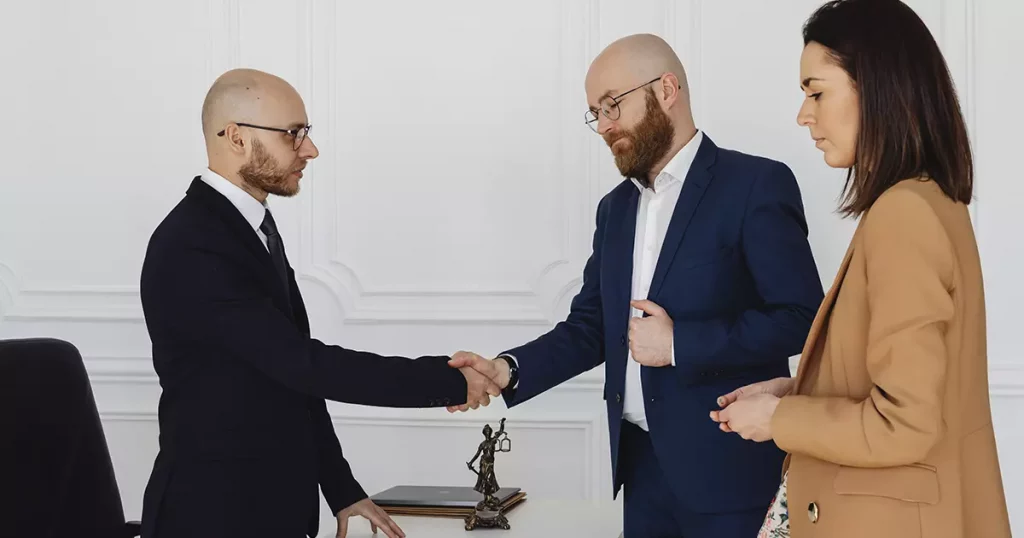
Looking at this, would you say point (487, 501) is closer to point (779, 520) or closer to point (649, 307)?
point (649, 307)

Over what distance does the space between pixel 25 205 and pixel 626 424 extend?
2.90 meters

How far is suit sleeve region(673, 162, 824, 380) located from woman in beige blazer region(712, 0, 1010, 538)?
0.65 m

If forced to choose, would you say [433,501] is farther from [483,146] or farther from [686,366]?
[483,146]

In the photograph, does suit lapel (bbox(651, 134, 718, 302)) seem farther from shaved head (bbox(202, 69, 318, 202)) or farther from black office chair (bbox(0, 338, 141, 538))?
black office chair (bbox(0, 338, 141, 538))

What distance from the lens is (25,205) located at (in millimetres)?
4133

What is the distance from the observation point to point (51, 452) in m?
2.44

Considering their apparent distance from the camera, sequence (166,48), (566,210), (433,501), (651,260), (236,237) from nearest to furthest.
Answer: (236,237)
(651,260)
(433,501)
(566,210)
(166,48)

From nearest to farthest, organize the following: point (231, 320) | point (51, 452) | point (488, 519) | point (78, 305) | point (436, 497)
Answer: point (231, 320) < point (51, 452) < point (488, 519) < point (436, 497) < point (78, 305)

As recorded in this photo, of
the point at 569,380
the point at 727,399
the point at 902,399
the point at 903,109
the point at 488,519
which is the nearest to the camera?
the point at 902,399

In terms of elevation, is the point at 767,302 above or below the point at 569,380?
above

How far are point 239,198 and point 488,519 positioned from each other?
41.6 inches

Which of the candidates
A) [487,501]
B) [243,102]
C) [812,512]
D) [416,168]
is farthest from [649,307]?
[416,168]

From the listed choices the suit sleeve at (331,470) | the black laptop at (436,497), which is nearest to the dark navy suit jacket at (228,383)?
the suit sleeve at (331,470)

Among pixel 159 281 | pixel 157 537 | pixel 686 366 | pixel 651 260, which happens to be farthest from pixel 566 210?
pixel 157 537
